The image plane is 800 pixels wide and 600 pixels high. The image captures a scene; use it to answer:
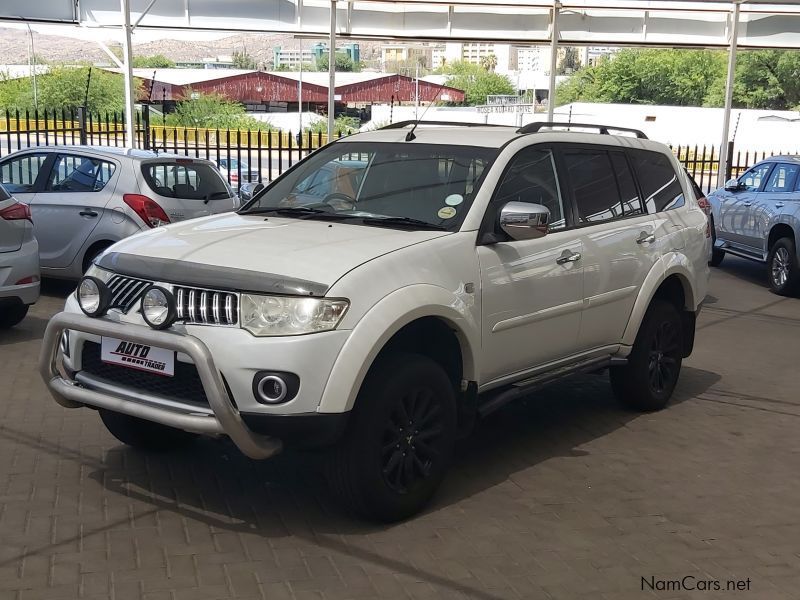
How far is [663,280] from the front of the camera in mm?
6902

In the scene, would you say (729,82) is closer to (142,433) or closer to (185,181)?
(185,181)

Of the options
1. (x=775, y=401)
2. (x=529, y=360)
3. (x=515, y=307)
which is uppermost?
(x=515, y=307)

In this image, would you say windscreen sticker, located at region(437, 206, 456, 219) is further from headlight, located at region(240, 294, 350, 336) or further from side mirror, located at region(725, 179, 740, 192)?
side mirror, located at region(725, 179, 740, 192)

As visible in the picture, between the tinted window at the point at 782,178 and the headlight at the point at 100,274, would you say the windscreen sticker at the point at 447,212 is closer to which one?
the headlight at the point at 100,274

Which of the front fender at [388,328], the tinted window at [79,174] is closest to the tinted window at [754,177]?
the tinted window at [79,174]

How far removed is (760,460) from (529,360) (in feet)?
5.46

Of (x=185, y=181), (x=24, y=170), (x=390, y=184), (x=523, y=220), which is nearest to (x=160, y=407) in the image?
(x=390, y=184)

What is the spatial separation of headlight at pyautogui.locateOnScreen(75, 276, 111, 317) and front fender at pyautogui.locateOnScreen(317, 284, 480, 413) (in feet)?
4.12

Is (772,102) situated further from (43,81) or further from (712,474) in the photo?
(712,474)

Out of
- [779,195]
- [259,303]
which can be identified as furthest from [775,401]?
[779,195]

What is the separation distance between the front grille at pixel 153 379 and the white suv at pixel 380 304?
0.4 inches

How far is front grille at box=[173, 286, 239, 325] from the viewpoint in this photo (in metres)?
4.48

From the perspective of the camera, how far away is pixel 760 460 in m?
6.13

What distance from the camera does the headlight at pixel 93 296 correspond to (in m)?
4.80
